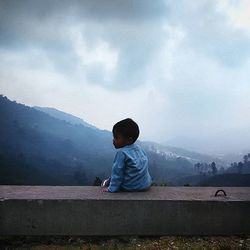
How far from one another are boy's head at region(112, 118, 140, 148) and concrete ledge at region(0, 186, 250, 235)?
0.71m

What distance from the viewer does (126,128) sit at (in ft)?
16.2

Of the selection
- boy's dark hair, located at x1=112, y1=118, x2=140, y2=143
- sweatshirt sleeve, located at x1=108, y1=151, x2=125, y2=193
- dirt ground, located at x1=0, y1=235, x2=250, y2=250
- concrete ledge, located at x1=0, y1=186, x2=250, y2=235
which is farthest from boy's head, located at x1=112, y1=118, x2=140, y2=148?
dirt ground, located at x1=0, y1=235, x2=250, y2=250

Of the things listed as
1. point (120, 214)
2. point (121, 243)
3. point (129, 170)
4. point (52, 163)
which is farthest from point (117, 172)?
point (52, 163)

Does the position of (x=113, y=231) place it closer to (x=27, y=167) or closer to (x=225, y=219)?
(x=225, y=219)

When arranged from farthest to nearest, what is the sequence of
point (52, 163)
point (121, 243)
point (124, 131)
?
point (52, 163)
point (124, 131)
point (121, 243)

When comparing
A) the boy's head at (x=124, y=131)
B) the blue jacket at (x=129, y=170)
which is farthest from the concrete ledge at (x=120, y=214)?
the boy's head at (x=124, y=131)

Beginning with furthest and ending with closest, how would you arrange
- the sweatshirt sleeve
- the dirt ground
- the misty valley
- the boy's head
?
the misty valley, the boy's head, the sweatshirt sleeve, the dirt ground

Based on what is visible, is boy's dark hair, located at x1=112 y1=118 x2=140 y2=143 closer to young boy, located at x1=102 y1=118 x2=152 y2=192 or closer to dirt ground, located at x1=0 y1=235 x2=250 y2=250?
young boy, located at x1=102 y1=118 x2=152 y2=192

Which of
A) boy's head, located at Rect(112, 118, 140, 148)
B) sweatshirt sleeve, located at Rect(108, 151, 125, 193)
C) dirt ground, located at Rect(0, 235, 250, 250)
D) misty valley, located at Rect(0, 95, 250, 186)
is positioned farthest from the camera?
misty valley, located at Rect(0, 95, 250, 186)

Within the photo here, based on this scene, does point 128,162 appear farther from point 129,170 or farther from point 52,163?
point 52,163

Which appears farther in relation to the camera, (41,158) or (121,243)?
(41,158)

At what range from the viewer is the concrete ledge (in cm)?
443

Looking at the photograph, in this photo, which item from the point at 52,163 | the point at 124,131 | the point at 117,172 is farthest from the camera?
the point at 52,163

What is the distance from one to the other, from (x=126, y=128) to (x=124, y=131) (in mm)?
49
